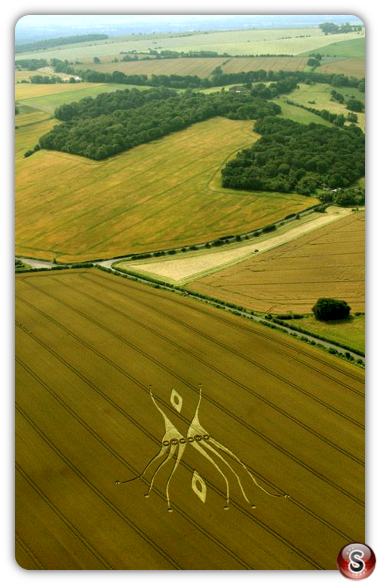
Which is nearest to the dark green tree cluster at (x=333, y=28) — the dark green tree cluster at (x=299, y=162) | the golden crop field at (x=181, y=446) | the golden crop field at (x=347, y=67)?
the golden crop field at (x=347, y=67)

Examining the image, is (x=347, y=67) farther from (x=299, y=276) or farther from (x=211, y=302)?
(x=211, y=302)

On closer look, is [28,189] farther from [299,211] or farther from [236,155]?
[299,211]

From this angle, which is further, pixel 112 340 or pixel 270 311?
pixel 270 311

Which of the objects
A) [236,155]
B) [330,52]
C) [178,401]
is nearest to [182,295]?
[178,401]

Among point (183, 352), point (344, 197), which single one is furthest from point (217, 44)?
point (183, 352)

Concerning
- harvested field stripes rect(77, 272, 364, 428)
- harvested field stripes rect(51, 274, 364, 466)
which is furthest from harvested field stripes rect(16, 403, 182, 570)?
harvested field stripes rect(77, 272, 364, 428)

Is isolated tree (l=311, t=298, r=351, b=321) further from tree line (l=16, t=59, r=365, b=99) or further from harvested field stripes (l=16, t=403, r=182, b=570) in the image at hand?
tree line (l=16, t=59, r=365, b=99)

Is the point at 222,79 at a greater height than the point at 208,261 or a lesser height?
greater
